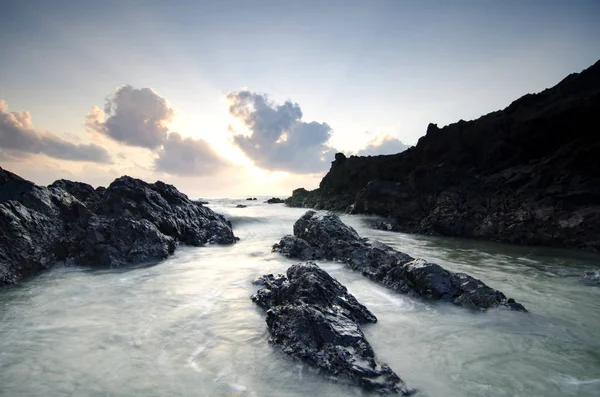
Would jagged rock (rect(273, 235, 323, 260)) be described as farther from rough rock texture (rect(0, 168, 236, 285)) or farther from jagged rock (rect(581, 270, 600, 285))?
jagged rock (rect(581, 270, 600, 285))

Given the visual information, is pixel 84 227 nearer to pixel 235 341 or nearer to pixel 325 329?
pixel 235 341

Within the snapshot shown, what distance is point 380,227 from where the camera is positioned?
25.3 metres

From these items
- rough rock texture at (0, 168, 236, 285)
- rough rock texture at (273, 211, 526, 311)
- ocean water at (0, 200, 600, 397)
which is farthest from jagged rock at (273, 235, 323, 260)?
rough rock texture at (0, 168, 236, 285)

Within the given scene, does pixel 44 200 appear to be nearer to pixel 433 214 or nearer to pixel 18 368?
pixel 18 368

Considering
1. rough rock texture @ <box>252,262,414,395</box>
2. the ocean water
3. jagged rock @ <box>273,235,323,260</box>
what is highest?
jagged rock @ <box>273,235,323,260</box>

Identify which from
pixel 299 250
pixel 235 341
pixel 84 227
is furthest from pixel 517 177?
pixel 84 227

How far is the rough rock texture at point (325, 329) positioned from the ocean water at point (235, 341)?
0.19 metres

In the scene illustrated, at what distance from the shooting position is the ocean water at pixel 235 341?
13.3ft

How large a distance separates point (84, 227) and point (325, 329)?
1156 centimetres

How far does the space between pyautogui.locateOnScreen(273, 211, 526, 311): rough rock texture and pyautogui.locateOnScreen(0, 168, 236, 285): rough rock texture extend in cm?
545

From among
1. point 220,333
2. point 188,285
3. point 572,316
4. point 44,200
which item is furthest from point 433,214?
point 44,200

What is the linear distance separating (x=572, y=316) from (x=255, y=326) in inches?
263

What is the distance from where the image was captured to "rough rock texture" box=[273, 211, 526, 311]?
23.4 feet

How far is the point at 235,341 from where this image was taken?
209 inches
